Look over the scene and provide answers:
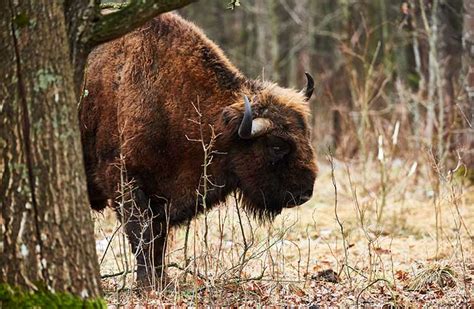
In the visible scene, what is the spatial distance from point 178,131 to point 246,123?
70cm

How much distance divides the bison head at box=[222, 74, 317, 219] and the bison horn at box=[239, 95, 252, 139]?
0.19 m

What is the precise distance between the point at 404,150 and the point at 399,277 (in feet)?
22.9

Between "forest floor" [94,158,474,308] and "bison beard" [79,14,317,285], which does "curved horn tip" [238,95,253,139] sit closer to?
"bison beard" [79,14,317,285]

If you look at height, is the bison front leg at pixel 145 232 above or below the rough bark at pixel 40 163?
below

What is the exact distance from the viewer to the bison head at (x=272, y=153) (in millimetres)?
8266

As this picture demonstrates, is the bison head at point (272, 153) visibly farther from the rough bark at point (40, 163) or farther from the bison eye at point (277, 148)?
the rough bark at point (40, 163)

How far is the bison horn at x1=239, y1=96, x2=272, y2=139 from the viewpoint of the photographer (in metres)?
7.83

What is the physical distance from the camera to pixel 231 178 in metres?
8.48

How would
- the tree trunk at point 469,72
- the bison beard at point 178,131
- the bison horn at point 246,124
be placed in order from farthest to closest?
the tree trunk at point 469,72
the bison beard at point 178,131
the bison horn at point 246,124

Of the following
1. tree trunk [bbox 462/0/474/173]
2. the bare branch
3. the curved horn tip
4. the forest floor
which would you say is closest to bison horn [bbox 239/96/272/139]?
the curved horn tip

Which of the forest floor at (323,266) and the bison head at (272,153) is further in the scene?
the bison head at (272,153)

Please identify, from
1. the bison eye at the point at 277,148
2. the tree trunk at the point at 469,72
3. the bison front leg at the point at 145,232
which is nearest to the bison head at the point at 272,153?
the bison eye at the point at 277,148

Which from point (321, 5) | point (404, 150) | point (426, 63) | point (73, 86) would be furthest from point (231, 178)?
point (321, 5)

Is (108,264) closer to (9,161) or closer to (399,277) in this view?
(399,277)
